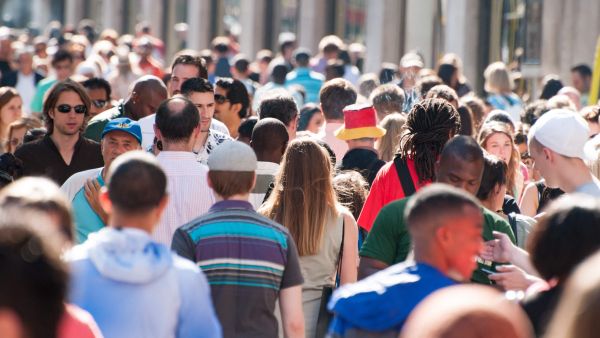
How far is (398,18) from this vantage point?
25.4m

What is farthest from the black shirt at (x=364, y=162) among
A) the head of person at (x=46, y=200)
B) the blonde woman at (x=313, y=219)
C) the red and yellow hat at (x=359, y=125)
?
Result: the head of person at (x=46, y=200)

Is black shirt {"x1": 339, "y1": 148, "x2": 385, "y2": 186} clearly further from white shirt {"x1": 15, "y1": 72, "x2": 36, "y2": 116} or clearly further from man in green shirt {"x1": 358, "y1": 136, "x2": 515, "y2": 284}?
white shirt {"x1": 15, "y1": 72, "x2": 36, "y2": 116}

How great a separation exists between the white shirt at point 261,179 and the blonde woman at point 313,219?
1028 millimetres

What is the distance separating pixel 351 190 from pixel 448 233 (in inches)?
145

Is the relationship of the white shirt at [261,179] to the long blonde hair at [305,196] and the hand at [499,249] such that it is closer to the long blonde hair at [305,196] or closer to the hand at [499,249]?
the long blonde hair at [305,196]

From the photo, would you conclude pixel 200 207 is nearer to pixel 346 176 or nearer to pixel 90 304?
pixel 346 176

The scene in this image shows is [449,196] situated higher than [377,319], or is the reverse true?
[449,196]

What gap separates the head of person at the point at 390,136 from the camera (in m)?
9.79

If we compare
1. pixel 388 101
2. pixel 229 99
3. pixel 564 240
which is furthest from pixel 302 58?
pixel 564 240

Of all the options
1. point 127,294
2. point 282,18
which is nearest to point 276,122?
point 127,294

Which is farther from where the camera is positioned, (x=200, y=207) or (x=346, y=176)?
(x=346, y=176)

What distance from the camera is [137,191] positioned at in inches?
188

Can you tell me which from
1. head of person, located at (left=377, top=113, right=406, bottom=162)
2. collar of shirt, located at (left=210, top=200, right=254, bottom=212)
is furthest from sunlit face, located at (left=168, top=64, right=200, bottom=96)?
collar of shirt, located at (left=210, top=200, right=254, bottom=212)

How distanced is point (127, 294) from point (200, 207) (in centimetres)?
227
